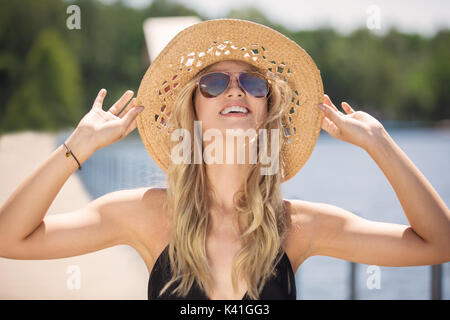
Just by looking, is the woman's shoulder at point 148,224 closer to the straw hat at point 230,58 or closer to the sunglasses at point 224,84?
the straw hat at point 230,58

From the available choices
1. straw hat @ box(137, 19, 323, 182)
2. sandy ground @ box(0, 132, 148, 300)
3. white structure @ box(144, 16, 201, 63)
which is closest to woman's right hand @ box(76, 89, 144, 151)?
straw hat @ box(137, 19, 323, 182)

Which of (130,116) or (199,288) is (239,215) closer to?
(199,288)

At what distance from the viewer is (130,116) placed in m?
2.23

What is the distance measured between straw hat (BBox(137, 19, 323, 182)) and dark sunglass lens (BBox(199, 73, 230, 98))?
156mm

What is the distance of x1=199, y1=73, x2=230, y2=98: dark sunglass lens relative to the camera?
2285 millimetres

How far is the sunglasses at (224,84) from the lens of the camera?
7.50ft

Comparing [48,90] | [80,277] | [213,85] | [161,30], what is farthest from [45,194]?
[48,90]

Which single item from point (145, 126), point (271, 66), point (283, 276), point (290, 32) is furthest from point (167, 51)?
point (290, 32)

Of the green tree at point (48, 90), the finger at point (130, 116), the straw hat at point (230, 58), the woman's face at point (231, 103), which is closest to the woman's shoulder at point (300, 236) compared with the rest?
the straw hat at point (230, 58)

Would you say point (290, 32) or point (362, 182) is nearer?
point (362, 182)

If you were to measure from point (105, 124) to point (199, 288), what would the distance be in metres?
0.89

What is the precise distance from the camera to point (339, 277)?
7418mm
